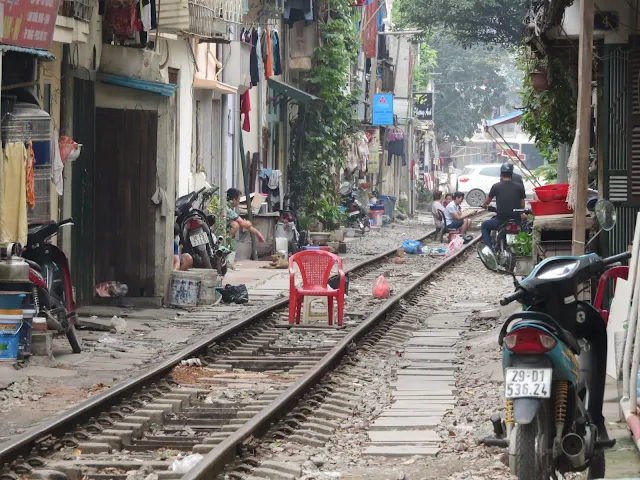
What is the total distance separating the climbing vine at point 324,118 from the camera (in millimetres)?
32562

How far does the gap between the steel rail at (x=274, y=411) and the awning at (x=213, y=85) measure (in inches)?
312

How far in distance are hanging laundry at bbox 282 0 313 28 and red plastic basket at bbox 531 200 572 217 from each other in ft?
57.6

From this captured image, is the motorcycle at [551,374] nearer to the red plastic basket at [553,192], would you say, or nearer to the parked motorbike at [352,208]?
the red plastic basket at [553,192]

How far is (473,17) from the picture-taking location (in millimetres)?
44625

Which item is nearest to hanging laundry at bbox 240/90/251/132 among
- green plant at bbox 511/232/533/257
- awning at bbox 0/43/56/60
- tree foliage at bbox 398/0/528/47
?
green plant at bbox 511/232/533/257

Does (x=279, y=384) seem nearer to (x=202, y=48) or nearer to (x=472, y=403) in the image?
(x=472, y=403)

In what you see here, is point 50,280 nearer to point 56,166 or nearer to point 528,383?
point 56,166

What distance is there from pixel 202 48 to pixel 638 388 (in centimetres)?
1666

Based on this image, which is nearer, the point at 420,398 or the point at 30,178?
the point at 420,398

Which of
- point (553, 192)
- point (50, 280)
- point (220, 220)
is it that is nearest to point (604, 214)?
point (553, 192)

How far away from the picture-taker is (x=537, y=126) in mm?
17500

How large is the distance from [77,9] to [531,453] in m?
10.7

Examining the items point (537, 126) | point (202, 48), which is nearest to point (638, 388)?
point (537, 126)

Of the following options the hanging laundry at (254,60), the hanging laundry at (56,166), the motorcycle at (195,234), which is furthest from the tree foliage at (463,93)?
the hanging laundry at (56,166)
